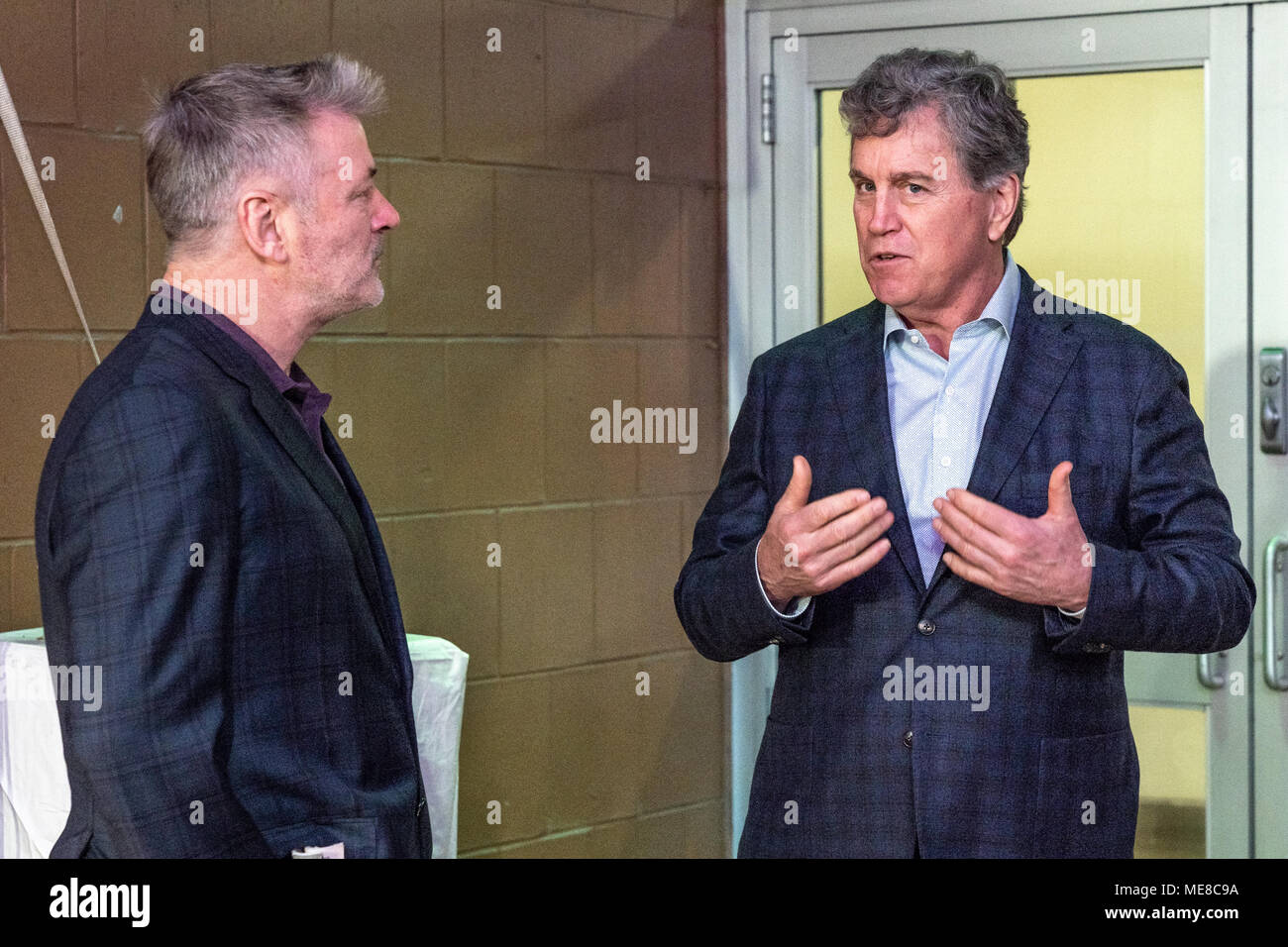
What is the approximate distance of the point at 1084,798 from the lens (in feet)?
5.65

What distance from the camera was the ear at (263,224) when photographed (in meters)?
1.53

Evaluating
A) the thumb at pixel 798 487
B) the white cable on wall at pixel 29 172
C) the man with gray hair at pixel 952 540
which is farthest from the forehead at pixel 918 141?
the white cable on wall at pixel 29 172

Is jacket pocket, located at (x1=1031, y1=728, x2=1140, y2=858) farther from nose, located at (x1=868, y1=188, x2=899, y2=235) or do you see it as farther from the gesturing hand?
nose, located at (x1=868, y1=188, x2=899, y2=235)

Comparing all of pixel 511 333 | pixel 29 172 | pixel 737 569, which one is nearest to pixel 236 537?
pixel 737 569

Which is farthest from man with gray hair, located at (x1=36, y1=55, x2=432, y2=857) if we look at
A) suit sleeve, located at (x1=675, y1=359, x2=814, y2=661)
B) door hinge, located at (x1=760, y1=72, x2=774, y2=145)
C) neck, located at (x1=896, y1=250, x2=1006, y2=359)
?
door hinge, located at (x1=760, y1=72, x2=774, y2=145)

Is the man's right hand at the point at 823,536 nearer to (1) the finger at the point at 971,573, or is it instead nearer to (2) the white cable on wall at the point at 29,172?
(1) the finger at the point at 971,573

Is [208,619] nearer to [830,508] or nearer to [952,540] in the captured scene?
[830,508]

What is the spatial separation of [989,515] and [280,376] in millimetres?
775

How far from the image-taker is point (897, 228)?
5.89 ft

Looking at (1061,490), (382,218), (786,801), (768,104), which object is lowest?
(786,801)

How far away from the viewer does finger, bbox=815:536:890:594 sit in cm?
156

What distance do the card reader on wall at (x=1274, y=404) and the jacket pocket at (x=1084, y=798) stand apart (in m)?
1.07

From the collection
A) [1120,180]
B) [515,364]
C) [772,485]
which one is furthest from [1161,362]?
[515,364]
